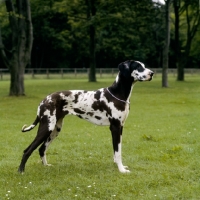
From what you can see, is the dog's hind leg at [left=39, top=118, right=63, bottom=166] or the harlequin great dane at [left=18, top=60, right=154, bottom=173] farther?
the dog's hind leg at [left=39, top=118, right=63, bottom=166]

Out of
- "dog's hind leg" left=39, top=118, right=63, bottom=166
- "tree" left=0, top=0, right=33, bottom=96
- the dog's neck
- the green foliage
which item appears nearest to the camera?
the dog's neck

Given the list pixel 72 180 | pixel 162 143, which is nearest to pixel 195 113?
pixel 162 143

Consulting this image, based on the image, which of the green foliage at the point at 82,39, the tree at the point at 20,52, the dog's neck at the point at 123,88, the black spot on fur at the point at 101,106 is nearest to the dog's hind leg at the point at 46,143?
the black spot on fur at the point at 101,106

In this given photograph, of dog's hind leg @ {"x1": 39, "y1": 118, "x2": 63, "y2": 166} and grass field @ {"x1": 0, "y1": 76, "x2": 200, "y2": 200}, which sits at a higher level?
dog's hind leg @ {"x1": 39, "y1": 118, "x2": 63, "y2": 166}

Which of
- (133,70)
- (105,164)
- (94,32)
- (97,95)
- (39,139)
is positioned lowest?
(105,164)

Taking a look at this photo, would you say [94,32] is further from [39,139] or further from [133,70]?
[39,139]

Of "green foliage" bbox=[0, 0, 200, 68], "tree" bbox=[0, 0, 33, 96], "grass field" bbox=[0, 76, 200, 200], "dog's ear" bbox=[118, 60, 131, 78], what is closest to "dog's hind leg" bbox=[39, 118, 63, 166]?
"grass field" bbox=[0, 76, 200, 200]

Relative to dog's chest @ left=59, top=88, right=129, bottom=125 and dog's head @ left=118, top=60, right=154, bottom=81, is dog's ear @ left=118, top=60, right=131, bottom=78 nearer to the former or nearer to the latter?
dog's head @ left=118, top=60, right=154, bottom=81

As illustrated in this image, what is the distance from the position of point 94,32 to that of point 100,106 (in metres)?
33.4

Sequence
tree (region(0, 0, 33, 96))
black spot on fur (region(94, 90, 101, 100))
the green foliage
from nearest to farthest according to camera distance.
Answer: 1. black spot on fur (region(94, 90, 101, 100))
2. tree (region(0, 0, 33, 96))
3. the green foliage

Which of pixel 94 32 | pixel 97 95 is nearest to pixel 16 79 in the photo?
pixel 97 95

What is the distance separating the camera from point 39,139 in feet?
25.2

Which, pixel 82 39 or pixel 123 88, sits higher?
pixel 82 39

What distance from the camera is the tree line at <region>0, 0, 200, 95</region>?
78.9ft
